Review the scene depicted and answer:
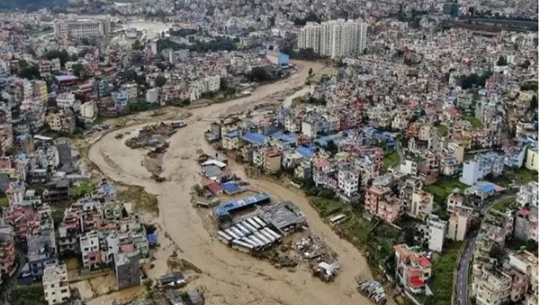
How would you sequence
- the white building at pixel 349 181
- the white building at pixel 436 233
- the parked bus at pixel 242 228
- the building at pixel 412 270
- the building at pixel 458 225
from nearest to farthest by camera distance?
the building at pixel 412 270 → the white building at pixel 436 233 → the building at pixel 458 225 → the parked bus at pixel 242 228 → the white building at pixel 349 181

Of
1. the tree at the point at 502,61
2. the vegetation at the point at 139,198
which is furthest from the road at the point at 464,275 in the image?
the tree at the point at 502,61

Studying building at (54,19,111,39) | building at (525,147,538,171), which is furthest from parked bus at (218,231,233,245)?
building at (54,19,111,39)

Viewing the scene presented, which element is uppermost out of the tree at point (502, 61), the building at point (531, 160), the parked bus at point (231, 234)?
the tree at point (502, 61)

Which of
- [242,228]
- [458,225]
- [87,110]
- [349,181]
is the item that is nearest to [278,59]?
[87,110]

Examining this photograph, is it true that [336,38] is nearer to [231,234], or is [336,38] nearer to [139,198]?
[139,198]

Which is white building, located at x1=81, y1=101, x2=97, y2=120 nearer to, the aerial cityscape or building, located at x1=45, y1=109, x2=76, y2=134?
the aerial cityscape

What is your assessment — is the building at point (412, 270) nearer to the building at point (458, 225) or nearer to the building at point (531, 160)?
the building at point (458, 225)
